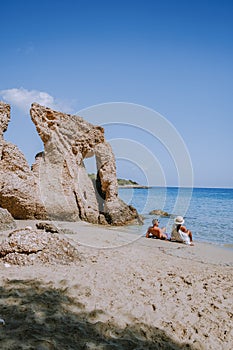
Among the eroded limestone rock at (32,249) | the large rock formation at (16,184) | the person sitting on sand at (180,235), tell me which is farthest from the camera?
the large rock formation at (16,184)

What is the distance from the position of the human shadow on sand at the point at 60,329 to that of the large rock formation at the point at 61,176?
8157mm

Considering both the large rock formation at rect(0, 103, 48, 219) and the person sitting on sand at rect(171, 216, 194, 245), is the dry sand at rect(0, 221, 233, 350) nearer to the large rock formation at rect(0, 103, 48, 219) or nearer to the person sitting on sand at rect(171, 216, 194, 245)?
the person sitting on sand at rect(171, 216, 194, 245)

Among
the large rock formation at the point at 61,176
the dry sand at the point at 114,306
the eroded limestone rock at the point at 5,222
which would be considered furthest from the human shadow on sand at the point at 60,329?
the large rock formation at the point at 61,176

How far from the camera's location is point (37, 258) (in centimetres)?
560

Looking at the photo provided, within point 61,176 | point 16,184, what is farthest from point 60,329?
point 61,176

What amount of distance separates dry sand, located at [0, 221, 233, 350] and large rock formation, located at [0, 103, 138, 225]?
6384 mm

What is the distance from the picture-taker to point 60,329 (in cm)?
335

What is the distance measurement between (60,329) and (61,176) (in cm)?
1097

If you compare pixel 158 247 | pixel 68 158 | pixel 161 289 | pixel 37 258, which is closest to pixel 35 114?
pixel 68 158

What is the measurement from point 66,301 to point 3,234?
4282mm

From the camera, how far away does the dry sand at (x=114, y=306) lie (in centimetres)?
327

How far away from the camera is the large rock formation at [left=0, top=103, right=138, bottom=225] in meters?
12.0

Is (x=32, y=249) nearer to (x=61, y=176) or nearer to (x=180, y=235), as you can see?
(x=180, y=235)

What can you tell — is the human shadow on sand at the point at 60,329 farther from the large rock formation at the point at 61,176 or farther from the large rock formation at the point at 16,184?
the large rock formation at the point at 61,176
